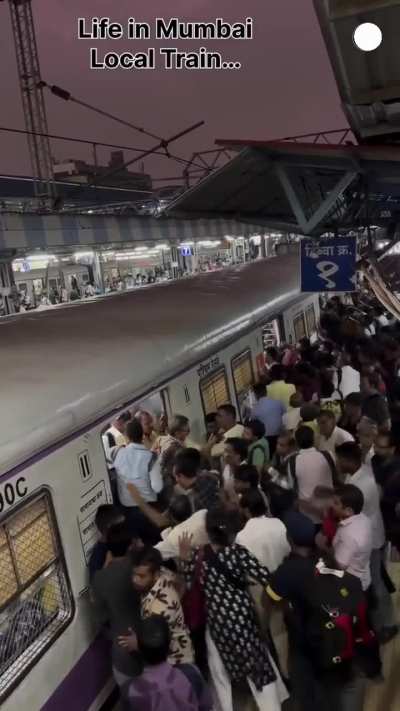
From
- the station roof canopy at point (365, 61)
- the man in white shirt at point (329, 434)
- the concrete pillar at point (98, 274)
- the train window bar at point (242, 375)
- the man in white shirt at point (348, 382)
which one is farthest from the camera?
the concrete pillar at point (98, 274)

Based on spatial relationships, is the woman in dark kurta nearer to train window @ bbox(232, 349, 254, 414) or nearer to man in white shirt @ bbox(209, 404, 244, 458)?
man in white shirt @ bbox(209, 404, 244, 458)

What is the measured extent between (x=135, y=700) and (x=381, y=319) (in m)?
11.2

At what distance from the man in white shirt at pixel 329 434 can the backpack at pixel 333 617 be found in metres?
2.16

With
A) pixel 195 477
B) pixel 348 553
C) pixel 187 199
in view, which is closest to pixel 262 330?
pixel 187 199

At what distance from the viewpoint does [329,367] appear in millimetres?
8547

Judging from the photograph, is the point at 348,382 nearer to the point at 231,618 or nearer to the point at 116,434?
the point at 116,434

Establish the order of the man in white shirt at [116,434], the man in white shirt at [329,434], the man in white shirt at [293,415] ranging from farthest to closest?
the man in white shirt at [116,434] → the man in white shirt at [293,415] → the man in white shirt at [329,434]

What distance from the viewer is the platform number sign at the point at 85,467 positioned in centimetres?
409

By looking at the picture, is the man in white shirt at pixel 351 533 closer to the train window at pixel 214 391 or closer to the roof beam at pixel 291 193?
the train window at pixel 214 391

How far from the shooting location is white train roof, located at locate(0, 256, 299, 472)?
3600 mm

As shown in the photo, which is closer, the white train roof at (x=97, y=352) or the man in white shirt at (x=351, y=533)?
the white train roof at (x=97, y=352)

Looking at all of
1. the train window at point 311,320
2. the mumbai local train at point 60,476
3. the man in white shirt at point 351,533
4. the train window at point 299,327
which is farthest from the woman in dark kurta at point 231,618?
the train window at point 311,320

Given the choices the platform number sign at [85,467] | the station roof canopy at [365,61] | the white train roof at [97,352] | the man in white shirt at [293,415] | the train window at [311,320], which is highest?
the station roof canopy at [365,61]

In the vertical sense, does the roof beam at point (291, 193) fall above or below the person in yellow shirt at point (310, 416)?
above
